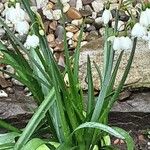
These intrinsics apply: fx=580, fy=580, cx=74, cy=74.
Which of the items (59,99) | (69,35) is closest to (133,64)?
(69,35)

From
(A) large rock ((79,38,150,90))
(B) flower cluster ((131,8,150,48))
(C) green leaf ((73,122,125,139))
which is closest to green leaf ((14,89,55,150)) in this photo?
(C) green leaf ((73,122,125,139))

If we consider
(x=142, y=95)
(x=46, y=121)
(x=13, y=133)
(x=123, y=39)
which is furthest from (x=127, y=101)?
(x=123, y=39)

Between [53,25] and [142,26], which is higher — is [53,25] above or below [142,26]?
below

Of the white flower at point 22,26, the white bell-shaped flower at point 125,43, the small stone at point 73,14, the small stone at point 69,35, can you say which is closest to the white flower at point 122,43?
the white bell-shaped flower at point 125,43

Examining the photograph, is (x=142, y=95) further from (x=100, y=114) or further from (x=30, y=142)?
(x=30, y=142)

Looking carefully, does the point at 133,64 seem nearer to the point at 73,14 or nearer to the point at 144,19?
the point at 73,14

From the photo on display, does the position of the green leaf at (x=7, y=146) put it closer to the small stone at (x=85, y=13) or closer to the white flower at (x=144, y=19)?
the white flower at (x=144, y=19)
